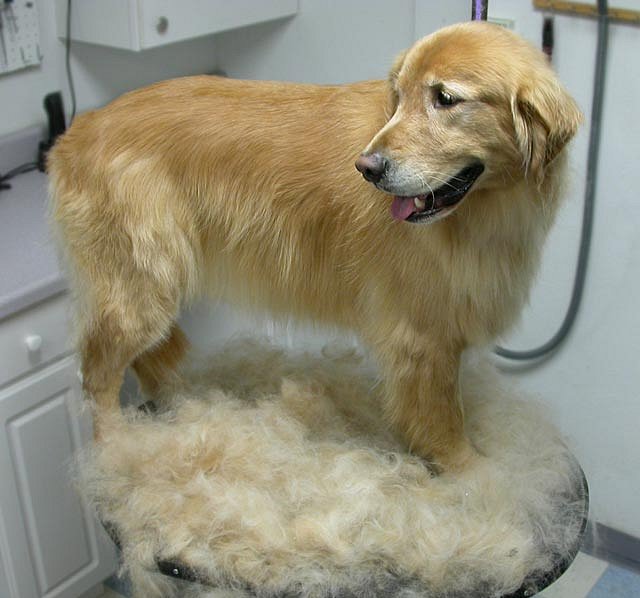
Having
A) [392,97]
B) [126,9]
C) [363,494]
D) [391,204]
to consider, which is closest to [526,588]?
[363,494]

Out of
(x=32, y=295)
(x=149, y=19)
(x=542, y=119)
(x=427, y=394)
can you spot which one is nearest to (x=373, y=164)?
(x=542, y=119)

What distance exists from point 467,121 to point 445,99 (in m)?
0.04

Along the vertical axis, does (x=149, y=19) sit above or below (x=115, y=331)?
above

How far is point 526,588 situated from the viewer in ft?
3.85

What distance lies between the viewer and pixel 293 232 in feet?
4.50

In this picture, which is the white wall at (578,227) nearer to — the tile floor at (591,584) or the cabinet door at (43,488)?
the tile floor at (591,584)

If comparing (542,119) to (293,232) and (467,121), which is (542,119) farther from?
(293,232)

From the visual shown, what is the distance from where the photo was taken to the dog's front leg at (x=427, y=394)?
1.32m

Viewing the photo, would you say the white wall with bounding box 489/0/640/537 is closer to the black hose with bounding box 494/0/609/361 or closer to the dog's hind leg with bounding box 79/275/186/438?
the black hose with bounding box 494/0/609/361

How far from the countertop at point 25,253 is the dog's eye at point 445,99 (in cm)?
74

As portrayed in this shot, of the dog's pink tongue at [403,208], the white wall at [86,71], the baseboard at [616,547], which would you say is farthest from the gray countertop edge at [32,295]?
the baseboard at [616,547]

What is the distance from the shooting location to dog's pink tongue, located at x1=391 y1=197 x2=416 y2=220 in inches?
46.4

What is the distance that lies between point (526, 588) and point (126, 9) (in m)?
1.49

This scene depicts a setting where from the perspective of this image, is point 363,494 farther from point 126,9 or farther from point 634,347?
point 126,9
